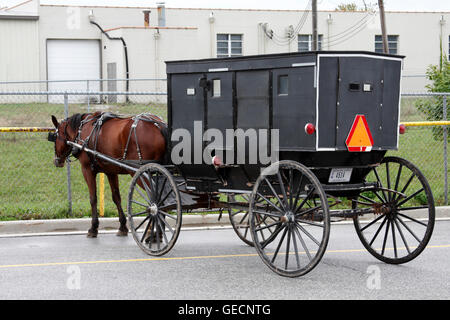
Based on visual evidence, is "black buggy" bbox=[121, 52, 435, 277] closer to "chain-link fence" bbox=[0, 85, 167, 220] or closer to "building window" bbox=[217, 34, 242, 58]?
"chain-link fence" bbox=[0, 85, 167, 220]

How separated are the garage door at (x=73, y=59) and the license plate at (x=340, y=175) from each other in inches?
1152

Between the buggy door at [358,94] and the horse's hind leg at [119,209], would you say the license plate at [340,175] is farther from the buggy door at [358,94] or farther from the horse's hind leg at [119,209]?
the horse's hind leg at [119,209]

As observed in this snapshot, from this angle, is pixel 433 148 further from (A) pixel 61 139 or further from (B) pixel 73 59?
(B) pixel 73 59

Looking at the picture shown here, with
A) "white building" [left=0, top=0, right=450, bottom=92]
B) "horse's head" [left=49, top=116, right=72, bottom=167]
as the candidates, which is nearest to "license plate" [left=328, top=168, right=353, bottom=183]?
"horse's head" [left=49, top=116, right=72, bottom=167]

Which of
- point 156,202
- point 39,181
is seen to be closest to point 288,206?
point 156,202

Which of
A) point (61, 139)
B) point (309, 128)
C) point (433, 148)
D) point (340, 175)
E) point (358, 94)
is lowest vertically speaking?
point (433, 148)

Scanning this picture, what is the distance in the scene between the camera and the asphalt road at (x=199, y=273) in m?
7.20

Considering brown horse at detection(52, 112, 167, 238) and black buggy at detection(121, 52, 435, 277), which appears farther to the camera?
brown horse at detection(52, 112, 167, 238)

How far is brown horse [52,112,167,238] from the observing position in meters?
9.80

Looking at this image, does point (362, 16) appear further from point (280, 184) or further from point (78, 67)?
point (280, 184)

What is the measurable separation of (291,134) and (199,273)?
70.9 inches

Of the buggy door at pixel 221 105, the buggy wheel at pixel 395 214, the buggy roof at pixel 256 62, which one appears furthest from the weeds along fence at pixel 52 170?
the buggy wheel at pixel 395 214

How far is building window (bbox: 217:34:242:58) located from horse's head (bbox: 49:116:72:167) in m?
28.9

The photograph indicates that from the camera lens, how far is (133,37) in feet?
116
